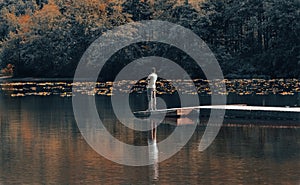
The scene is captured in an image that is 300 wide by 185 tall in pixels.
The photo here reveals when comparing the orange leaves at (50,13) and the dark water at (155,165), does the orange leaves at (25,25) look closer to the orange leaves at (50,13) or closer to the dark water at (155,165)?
the orange leaves at (50,13)

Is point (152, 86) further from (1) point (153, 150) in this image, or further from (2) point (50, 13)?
(2) point (50, 13)

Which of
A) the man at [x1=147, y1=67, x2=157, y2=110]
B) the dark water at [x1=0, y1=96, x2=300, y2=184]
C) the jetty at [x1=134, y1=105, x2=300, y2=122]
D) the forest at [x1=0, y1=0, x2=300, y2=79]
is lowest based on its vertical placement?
the dark water at [x1=0, y1=96, x2=300, y2=184]

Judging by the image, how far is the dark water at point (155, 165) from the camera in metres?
20.3

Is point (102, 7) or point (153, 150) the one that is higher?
point (102, 7)

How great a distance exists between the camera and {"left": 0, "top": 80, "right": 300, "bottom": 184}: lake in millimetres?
20344

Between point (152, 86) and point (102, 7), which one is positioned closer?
point (152, 86)

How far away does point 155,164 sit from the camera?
22.7 m

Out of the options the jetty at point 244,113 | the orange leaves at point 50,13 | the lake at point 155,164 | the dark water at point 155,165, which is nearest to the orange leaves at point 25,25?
the orange leaves at point 50,13

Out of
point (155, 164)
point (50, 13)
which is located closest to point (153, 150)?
point (155, 164)

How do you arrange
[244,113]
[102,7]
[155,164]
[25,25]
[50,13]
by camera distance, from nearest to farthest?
[155,164] < [244,113] < [102,7] < [50,13] < [25,25]

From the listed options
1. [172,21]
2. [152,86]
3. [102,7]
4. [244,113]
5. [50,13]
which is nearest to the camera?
[244,113]

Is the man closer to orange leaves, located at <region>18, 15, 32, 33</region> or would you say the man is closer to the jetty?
the jetty

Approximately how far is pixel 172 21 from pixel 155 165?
228 feet

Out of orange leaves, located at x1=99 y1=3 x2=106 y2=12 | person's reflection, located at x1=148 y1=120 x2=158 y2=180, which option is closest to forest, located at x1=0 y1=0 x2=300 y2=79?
orange leaves, located at x1=99 y1=3 x2=106 y2=12
